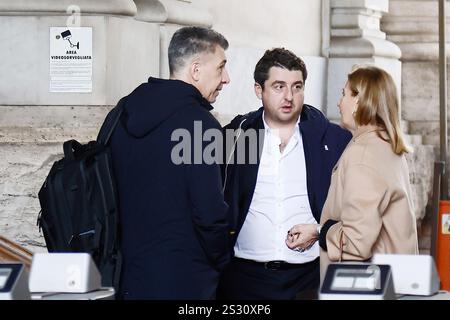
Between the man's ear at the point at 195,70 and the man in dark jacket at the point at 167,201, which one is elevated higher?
the man's ear at the point at 195,70

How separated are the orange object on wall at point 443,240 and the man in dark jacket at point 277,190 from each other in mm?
3574

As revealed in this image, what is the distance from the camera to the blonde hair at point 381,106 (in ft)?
14.5

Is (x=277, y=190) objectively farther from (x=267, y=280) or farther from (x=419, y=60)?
(x=419, y=60)

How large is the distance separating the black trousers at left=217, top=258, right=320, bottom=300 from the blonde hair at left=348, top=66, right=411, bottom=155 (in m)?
0.87

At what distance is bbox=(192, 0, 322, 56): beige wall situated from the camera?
27.7ft

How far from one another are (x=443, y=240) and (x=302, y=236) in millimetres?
3967

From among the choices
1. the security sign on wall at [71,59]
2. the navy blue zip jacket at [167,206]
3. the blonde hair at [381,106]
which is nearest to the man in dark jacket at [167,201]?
the navy blue zip jacket at [167,206]

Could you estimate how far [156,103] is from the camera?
448 cm

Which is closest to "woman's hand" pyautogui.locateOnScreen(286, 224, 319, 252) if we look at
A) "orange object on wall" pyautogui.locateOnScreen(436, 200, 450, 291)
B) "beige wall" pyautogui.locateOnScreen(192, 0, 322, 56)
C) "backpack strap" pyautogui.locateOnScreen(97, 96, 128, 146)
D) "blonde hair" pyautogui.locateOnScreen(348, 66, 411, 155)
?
"blonde hair" pyautogui.locateOnScreen(348, 66, 411, 155)

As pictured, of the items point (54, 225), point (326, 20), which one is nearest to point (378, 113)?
point (54, 225)

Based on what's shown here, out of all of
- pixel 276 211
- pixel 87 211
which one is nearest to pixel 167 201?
pixel 87 211

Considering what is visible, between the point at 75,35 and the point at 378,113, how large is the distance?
2693mm

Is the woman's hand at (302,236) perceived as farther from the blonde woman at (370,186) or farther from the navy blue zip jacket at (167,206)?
the navy blue zip jacket at (167,206)
